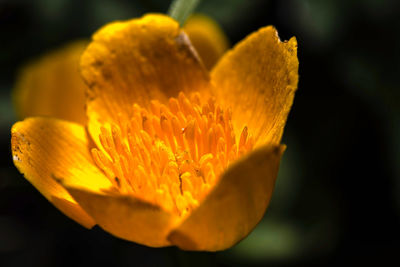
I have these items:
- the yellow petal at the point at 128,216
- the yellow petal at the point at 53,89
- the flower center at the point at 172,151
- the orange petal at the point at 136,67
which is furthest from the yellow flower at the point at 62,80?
the yellow petal at the point at 128,216

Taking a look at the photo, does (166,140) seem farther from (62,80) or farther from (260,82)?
(62,80)

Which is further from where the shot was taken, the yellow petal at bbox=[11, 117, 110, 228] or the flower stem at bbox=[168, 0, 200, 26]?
the flower stem at bbox=[168, 0, 200, 26]

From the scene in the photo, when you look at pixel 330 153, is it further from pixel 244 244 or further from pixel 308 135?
pixel 244 244

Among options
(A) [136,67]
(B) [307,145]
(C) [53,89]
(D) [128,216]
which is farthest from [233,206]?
(B) [307,145]

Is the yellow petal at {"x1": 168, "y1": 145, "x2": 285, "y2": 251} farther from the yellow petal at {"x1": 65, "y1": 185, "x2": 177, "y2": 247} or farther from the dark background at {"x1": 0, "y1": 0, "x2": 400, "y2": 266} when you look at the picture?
the dark background at {"x1": 0, "y1": 0, "x2": 400, "y2": 266}

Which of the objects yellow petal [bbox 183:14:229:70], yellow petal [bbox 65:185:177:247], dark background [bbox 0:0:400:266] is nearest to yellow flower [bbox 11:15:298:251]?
yellow petal [bbox 65:185:177:247]

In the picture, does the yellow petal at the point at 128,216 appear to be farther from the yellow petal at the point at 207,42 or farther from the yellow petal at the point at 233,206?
the yellow petal at the point at 207,42

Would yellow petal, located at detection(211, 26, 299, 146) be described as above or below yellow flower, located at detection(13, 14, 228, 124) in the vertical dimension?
above

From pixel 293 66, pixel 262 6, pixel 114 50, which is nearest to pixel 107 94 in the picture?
pixel 114 50
